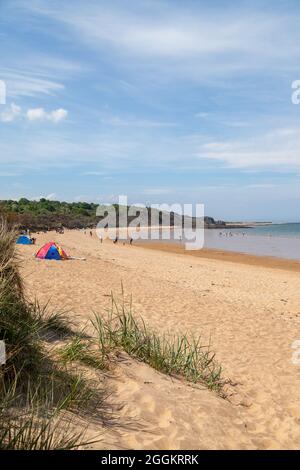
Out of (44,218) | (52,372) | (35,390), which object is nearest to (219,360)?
(52,372)

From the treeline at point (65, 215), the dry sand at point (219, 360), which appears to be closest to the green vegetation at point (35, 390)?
the dry sand at point (219, 360)

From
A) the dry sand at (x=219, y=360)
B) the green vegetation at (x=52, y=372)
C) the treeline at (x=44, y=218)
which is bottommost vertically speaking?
the dry sand at (x=219, y=360)

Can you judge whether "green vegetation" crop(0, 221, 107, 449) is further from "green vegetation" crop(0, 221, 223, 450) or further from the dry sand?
the dry sand

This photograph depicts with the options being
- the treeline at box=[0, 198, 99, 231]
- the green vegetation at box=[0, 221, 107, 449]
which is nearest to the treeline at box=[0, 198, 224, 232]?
the treeline at box=[0, 198, 99, 231]

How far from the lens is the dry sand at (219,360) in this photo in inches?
163

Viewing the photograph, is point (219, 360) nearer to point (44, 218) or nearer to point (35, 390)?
point (35, 390)

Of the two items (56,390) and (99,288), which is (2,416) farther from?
(99,288)

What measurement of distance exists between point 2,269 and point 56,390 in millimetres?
1749

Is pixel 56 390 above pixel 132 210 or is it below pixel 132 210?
below

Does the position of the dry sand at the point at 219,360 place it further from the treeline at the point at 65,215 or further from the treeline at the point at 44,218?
the treeline at the point at 65,215

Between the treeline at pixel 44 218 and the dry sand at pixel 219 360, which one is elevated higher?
the treeline at pixel 44 218

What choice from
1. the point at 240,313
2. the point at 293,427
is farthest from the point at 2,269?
the point at 240,313

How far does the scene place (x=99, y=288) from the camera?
1258 cm

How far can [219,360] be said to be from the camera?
7004 millimetres
